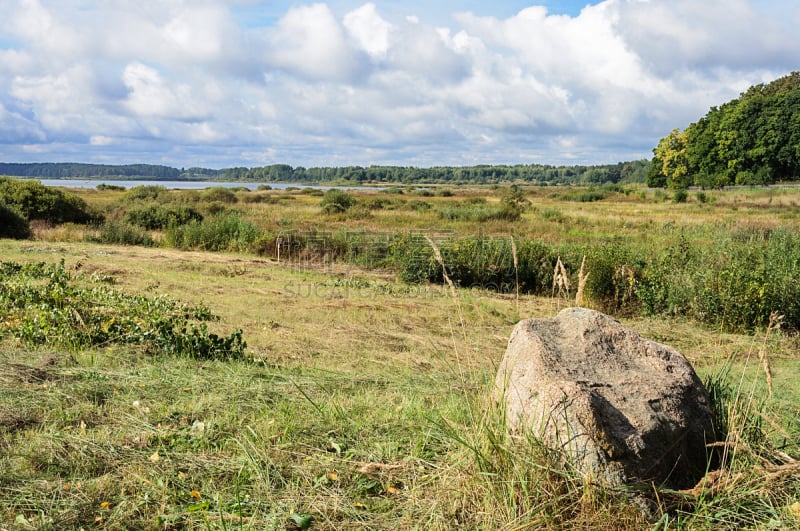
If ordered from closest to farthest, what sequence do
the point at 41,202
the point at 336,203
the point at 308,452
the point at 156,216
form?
the point at 308,452
the point at 41,202
the point at 156,216
the point at 336,203

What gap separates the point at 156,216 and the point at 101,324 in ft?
67.9

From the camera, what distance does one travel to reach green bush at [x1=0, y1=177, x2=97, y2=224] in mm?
24375

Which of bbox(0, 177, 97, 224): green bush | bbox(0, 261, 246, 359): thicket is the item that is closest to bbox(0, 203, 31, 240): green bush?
bbox(0, 177, 97, 224): green bush

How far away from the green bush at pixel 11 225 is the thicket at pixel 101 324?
48.1ft

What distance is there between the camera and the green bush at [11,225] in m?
19.8

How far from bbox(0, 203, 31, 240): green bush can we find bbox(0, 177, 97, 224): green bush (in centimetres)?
377

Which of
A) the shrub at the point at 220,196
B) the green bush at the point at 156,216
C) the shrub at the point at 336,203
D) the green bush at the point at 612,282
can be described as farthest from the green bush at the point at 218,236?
the shrub at the point at 220,196

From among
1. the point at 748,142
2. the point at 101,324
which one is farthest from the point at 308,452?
the point at 748,142

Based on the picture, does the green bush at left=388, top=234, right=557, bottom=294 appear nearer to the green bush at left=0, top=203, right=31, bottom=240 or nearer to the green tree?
the green bush at left=0, top=203, right=31, bottom=240

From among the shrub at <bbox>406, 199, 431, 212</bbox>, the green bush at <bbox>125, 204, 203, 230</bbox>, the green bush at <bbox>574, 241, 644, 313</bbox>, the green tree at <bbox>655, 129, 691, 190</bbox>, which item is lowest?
the green bush at <bbox>574, 241, 644, 313</bbox>

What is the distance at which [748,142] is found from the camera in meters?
64.2

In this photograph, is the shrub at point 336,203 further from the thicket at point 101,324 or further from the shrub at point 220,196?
the thicket at point 101,324

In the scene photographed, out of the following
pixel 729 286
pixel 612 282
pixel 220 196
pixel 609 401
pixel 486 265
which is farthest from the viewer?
pixel 220 196

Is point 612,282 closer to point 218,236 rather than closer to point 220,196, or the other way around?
point 218,236
